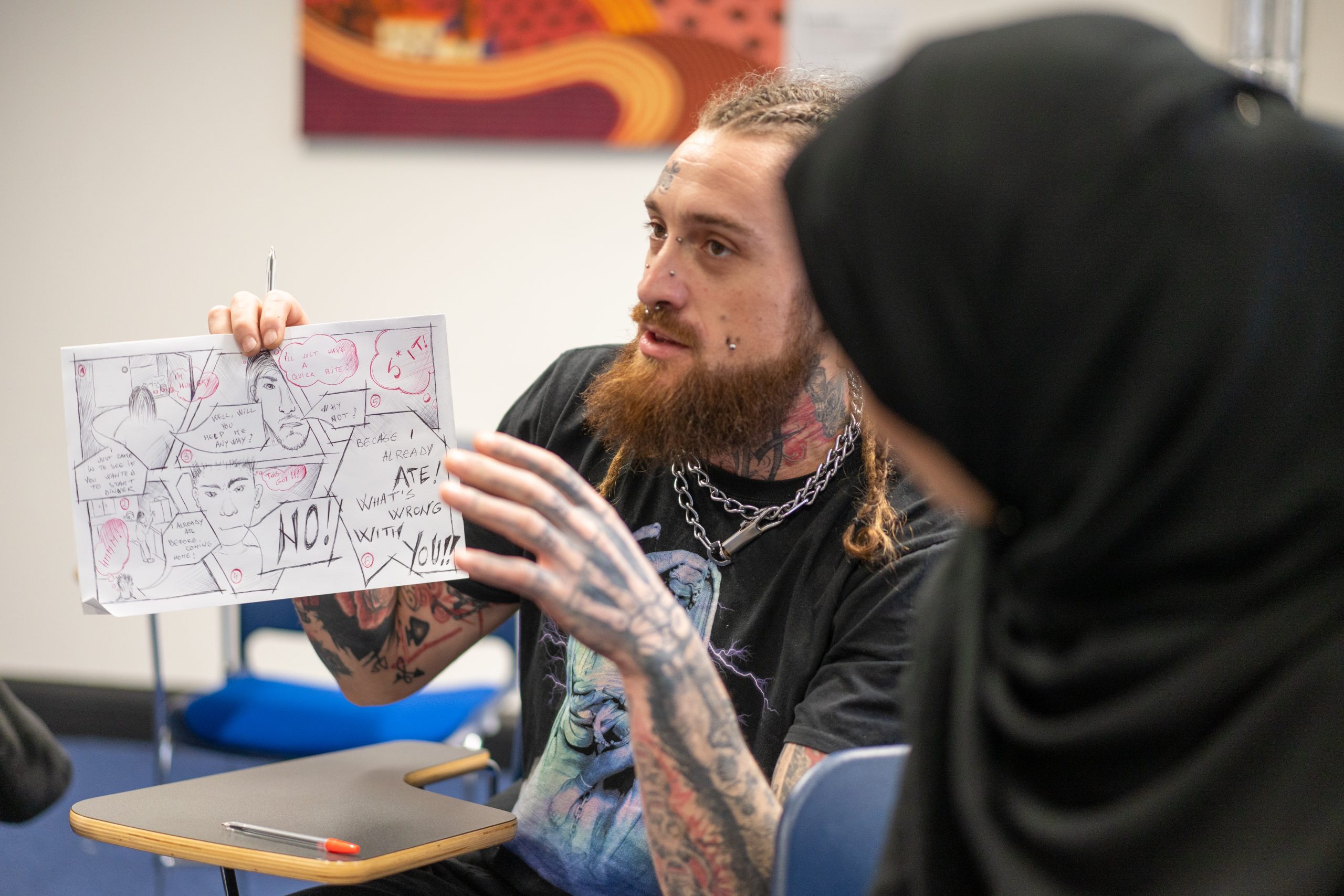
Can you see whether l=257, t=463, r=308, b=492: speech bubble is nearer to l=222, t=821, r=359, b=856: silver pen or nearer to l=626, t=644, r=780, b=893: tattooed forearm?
l=222, t=821, r=359, b=856: silver pen

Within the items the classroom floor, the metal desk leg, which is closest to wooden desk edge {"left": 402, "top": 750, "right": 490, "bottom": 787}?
the classroom floor

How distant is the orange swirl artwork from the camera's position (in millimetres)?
3395

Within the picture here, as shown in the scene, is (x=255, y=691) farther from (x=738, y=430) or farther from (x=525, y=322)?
(x=738, y=430)

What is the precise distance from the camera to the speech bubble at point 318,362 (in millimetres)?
1492

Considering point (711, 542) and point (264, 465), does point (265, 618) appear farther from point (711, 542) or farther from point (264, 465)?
point (711, 542)

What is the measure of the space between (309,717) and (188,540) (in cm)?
134

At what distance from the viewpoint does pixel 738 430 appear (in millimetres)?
1630

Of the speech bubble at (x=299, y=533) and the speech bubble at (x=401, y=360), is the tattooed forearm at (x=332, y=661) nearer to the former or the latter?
the speech bubble at (x=299, y=533)

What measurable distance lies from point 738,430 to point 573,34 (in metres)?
2.26

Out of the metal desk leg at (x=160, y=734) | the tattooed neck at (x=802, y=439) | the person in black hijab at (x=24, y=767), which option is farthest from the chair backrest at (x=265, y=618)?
the tattooed neck at (x=802, y=439)

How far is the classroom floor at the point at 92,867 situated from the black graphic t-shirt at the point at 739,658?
4.48 ft

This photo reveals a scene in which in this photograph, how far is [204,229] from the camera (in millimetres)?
3775

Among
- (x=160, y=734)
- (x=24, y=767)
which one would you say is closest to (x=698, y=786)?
(x=24, y=767)

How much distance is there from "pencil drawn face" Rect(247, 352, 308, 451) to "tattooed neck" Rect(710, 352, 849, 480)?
1.96ft
